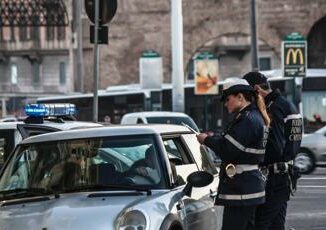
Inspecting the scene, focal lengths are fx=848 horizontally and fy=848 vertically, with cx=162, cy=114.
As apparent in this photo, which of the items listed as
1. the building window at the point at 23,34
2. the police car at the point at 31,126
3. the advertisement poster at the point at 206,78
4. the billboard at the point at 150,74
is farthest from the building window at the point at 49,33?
the police car at the point at 31,126

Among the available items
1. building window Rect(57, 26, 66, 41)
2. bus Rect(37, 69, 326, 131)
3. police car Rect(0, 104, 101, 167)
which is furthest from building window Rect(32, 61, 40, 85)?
police car Rect(0, 104, 101, 167)

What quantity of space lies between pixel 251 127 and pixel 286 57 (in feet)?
81.1

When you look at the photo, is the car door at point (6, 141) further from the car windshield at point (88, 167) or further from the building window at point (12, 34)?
the building window at point (12, 34)

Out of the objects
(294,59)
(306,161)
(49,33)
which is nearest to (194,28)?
(49,33)

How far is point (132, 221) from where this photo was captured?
19.9ft

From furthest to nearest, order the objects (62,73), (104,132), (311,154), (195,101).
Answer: (62,73)
(195,101)
(311,154)
(104,132)

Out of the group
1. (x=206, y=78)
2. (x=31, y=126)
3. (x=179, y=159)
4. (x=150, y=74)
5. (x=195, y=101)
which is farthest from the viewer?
(x=150, y=74)

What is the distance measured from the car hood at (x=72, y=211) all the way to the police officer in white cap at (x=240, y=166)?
1.95ft

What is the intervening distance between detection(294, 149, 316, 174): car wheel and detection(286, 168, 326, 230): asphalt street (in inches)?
107

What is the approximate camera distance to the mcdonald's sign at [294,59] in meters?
30.5

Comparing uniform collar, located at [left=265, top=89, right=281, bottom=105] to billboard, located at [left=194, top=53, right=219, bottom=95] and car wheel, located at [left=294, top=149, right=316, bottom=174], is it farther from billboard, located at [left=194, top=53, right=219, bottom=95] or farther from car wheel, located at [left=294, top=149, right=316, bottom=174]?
billboard, located at [left=194, top=53, right=219, bottom=95]

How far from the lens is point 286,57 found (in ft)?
102

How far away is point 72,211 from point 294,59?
2539 centimetres

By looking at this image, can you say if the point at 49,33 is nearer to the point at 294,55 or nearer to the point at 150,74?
the point at 150,74
